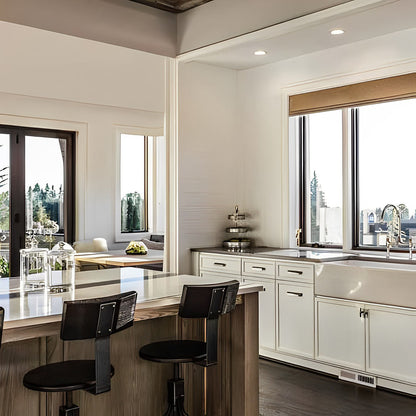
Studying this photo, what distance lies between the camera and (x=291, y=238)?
17.7ft

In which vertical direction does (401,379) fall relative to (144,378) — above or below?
below

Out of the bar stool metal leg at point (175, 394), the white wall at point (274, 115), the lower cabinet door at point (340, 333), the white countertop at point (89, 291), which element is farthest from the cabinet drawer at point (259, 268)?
the bar stool metal leg at point (175, 394)

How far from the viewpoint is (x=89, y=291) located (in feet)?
9.33

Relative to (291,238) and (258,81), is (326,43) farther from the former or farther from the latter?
(291,238)

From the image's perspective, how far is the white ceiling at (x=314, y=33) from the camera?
3848 mm

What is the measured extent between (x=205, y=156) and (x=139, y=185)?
3328 mm

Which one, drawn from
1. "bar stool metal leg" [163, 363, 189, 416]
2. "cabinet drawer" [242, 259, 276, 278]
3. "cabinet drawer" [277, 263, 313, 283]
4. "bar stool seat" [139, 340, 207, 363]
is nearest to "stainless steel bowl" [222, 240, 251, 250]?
"cabinet drawer" [242, 259, 276, 278]

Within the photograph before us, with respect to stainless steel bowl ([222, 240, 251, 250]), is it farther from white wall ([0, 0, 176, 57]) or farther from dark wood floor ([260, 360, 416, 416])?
white wall ([0, 0, 176, 57])

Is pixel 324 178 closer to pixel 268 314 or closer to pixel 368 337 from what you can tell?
pixel 268 314

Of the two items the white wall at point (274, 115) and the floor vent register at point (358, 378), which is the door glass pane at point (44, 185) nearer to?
the white wall at point (274, 115)

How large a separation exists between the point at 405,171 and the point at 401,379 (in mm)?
1681

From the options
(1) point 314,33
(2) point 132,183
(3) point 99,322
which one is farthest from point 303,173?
(2) point 132,183

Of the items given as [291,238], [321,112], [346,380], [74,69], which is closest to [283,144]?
[321,112]

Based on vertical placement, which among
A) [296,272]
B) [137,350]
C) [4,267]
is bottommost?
[137,350]
